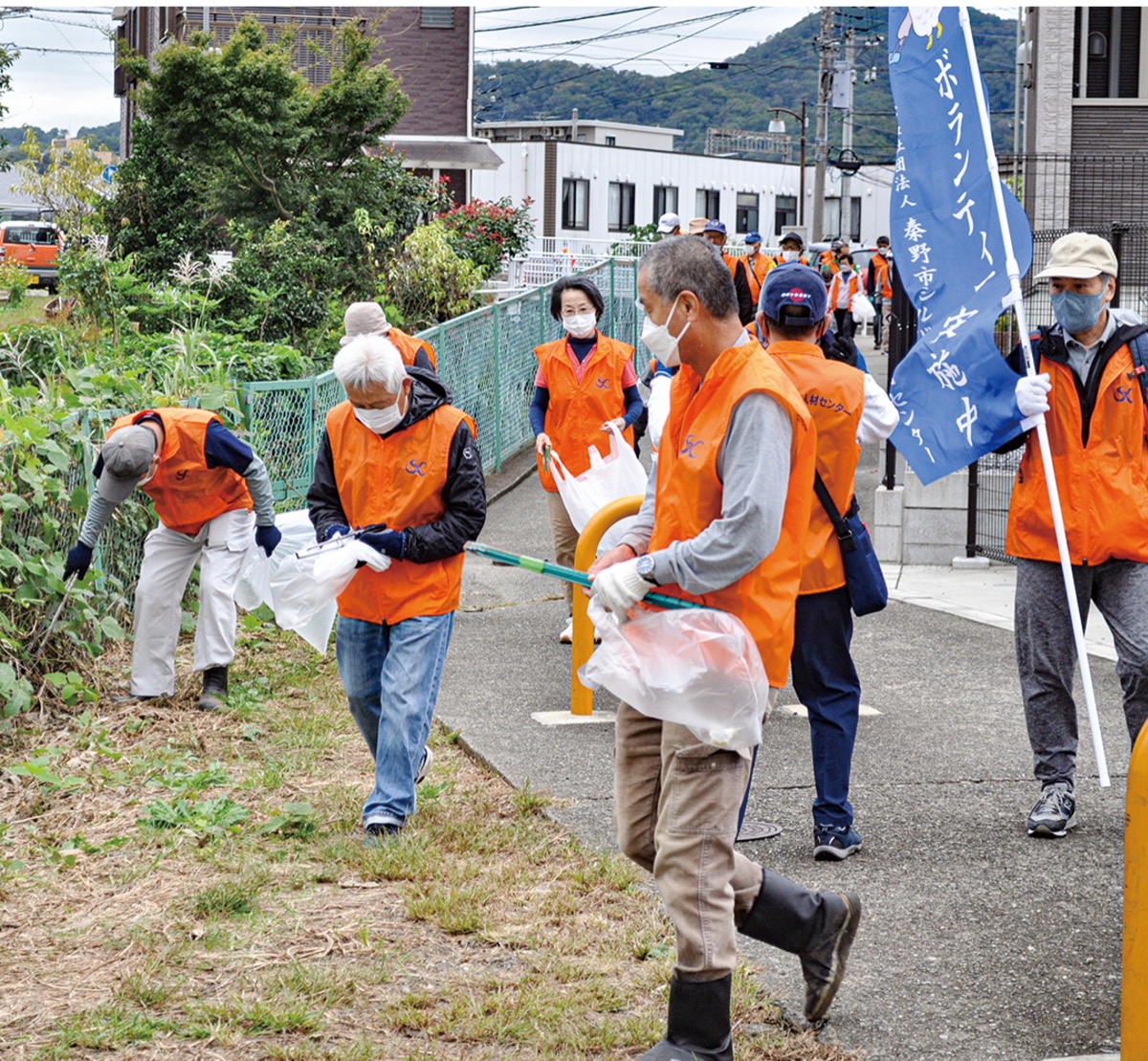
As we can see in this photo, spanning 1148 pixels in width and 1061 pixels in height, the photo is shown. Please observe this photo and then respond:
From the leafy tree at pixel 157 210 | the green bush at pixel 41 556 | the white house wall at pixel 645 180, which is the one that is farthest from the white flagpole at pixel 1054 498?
the white house wall at pixel 645 180

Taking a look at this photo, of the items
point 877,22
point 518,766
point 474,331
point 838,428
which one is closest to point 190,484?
point 518,766

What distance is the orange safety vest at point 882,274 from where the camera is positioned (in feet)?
79.5

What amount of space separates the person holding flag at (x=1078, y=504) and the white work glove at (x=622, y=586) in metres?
2.24

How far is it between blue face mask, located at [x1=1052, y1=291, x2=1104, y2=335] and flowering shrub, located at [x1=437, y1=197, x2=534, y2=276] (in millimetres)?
13012

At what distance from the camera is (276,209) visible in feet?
59.2

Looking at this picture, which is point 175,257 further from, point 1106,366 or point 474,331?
point 1106,366

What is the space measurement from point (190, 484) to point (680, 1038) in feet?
14.2

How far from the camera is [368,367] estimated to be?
483 centimetres

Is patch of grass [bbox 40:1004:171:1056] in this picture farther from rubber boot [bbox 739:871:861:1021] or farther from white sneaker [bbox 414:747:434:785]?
white sneaker [bbox 414:747:434:785]

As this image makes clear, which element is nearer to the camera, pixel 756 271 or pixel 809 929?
pixel 809 929

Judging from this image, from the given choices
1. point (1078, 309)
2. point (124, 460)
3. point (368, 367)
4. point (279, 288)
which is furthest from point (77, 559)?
point (279, 288)

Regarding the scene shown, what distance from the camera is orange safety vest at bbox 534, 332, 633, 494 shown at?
8375 millimetres

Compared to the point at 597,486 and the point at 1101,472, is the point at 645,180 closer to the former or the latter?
the point at 597,486

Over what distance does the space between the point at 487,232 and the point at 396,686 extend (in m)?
17.4
